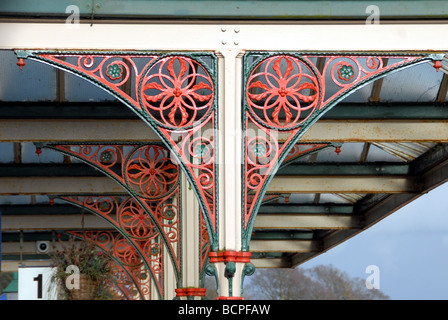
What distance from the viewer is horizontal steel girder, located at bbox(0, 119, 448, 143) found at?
12.6 metres

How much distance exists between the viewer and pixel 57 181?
51.9ft

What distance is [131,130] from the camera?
12.7 meters

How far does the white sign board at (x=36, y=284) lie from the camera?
1254 centimetres

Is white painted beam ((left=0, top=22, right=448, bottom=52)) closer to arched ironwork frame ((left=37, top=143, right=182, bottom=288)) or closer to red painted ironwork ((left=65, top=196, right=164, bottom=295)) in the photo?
arched ironwork frame ((left=37, top=143, right=182, bottom=288))

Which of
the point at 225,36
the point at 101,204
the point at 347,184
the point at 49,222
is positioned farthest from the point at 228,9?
the point at 49,222

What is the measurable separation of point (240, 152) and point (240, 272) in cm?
108

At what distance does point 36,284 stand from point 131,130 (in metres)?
2.35

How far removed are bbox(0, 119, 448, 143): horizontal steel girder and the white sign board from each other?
5.68ft

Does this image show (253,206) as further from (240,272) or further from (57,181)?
(57,181)

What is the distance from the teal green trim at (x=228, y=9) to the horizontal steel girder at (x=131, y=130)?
3.73 m

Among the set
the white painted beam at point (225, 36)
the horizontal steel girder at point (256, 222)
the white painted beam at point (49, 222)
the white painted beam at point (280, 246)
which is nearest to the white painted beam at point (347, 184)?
the horizontal steel girder at point (256, 222)
